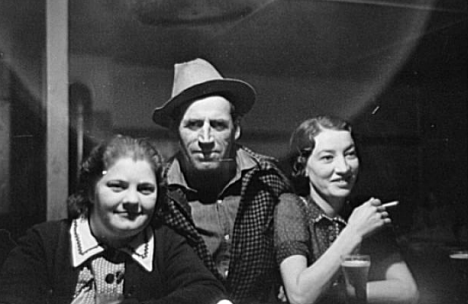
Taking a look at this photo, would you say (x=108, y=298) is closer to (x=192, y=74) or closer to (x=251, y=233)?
(x=251, y=233)

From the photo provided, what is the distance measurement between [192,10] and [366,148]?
693mm

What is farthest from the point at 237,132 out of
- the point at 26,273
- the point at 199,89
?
the point at 26,273

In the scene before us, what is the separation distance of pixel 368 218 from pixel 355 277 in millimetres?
193

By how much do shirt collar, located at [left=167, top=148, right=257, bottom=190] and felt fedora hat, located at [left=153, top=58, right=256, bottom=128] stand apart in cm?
12

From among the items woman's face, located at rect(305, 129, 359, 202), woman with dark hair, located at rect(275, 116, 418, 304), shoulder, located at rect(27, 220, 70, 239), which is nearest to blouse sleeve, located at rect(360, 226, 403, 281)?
woman with dark hair, located at rect(275, 116, 418, 304)

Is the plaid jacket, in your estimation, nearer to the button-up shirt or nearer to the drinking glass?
the button-up shirt

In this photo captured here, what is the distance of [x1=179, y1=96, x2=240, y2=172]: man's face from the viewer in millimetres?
2113

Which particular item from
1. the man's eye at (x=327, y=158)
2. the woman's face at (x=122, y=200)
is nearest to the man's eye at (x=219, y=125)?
the woman's face at (x=122, y=200)

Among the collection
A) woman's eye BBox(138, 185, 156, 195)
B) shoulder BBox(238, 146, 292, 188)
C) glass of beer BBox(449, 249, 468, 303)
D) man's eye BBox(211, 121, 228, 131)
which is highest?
man's eye BBox(211, 121, 228, 131)

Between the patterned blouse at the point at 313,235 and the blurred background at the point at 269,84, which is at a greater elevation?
the blurred background at the point at 269,84

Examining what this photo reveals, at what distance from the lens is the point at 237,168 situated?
2174 millimetres

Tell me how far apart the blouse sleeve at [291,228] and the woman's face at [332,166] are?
0.08 m

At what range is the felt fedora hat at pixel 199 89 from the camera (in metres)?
2.13

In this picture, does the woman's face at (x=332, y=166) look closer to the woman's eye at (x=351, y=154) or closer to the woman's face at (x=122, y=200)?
the woman's eye at (x=351, y=154)
